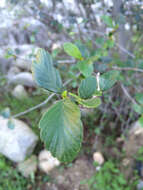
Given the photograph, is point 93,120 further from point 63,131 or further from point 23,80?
point 63,131

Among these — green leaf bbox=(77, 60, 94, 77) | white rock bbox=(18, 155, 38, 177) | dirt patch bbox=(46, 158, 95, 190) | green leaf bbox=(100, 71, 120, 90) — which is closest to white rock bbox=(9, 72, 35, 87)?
white rock bbox=(18, 155, 38, 177)

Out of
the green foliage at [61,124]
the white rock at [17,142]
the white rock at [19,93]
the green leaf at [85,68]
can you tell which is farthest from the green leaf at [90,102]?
the white rock at [19,93]

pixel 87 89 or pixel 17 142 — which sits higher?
pixel 87 89

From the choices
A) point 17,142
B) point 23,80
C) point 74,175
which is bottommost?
point 74,175

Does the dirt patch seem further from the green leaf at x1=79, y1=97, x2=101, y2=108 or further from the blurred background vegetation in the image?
the green leaf at x1=79, y1=97, x2=101, y2=108

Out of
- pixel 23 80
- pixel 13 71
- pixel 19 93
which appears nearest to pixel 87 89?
pixel 19 93

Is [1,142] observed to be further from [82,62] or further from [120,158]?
[82,62]

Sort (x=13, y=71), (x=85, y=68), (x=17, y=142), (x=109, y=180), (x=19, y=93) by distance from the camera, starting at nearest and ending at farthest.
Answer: (x=85, y=68)
(x=109, y=180)
(x=17, y=142)
(x=19, y=93)
(x=13, y=71)

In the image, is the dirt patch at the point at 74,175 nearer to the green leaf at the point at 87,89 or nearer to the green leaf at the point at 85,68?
the green leaf at the point at 85,68
